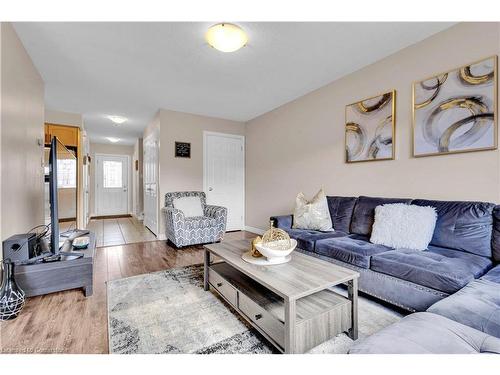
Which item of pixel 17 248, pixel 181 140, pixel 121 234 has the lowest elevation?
pixel 121 234

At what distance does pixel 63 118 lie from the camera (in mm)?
4469

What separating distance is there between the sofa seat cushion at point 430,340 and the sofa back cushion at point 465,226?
1128 millimetres

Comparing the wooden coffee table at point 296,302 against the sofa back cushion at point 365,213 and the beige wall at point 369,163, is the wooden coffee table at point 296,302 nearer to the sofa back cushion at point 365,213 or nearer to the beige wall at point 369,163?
the sofa back cushion at point 365,213

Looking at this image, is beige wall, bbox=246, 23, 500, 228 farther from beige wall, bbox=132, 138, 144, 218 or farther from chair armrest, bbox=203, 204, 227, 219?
beige wall, bbox=132, 138, 144, 218

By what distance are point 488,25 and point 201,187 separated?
423 centimetres

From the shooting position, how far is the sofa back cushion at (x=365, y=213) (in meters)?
2.45

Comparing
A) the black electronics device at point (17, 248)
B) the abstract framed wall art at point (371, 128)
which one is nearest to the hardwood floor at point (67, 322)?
the black electronics device at point (17, 248)

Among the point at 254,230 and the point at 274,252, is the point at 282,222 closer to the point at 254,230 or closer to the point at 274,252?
the point at 274,252

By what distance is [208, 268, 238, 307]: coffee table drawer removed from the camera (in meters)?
1.71

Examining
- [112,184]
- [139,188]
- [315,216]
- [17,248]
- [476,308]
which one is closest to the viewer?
[476,308]

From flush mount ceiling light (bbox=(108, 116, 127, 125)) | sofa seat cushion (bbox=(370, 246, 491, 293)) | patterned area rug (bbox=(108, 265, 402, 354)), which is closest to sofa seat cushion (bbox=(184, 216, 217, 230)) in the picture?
patterned area rug (bbox=(108, 265, 402, 354))

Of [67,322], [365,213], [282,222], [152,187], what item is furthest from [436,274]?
[152,187]

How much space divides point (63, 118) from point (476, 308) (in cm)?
608

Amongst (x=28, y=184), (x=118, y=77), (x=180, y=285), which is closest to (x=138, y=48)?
(x=118, y=77)
